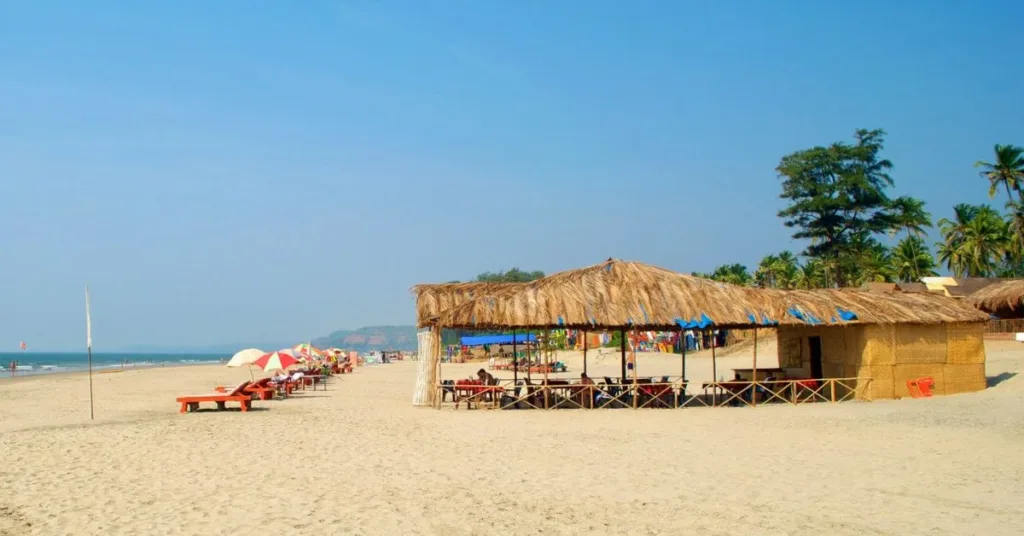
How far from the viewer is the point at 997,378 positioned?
69.5 ft

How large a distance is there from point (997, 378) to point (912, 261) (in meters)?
31.1

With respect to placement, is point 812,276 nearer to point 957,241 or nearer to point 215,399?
point 957,241

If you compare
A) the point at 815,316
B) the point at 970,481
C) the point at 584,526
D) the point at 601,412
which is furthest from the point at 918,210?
the point at 584,526

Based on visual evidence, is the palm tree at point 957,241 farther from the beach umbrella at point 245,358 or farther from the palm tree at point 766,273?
the beach umbrella at point 245,358

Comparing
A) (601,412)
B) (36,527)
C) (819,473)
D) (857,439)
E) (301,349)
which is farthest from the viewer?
(301,349)

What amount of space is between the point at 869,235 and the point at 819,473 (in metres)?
43.1

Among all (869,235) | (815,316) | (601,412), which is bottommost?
(601,412)

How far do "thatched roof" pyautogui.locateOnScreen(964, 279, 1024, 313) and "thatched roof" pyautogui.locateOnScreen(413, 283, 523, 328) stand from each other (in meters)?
21.2

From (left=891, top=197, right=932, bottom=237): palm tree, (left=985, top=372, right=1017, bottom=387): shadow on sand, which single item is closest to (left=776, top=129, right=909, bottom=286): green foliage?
(left=891, top=197, right=932, bottom=237): palm tree

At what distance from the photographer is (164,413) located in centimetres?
1862

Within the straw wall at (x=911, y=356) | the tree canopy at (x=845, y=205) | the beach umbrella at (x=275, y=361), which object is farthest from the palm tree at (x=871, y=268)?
the beach umbrella at (x=275, y=361)

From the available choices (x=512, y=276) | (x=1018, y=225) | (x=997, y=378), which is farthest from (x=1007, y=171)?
(x=512, y=276)

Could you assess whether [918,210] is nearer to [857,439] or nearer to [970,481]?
[857,439]

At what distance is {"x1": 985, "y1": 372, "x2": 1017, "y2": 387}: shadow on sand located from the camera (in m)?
20.3
